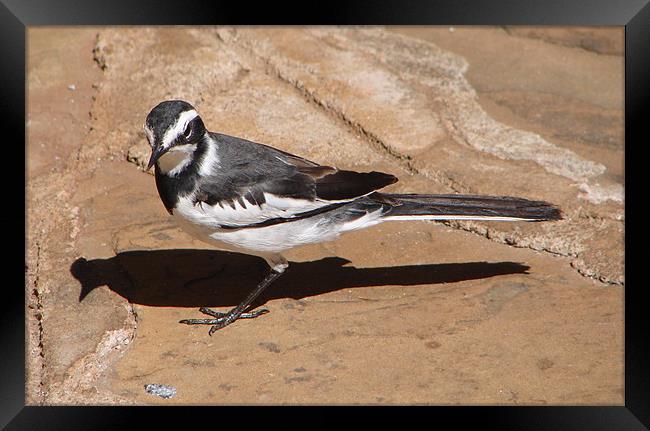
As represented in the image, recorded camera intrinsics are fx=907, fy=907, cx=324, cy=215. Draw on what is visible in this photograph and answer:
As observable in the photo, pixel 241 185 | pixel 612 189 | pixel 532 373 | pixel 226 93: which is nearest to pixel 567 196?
pixel 612 189

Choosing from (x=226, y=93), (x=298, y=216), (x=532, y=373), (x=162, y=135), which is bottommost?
(x=532, y=373)

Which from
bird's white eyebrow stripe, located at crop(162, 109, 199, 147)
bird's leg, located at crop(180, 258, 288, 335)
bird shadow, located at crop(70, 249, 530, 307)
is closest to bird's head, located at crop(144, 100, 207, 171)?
bird's white eyebrow stripe, located at crop(162, 109, 199, 147)

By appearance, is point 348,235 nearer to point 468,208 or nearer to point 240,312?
point 468,208

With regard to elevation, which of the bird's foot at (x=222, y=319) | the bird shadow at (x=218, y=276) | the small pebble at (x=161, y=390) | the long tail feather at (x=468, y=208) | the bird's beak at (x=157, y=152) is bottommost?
the small pebble at (x=161, y=390)

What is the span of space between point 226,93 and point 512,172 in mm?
2353

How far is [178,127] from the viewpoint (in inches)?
205

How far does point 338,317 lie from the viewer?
5.35 meters

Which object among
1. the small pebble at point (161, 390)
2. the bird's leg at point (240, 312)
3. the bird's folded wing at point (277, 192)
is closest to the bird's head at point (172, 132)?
the bird's folded wing at point (277, 192)

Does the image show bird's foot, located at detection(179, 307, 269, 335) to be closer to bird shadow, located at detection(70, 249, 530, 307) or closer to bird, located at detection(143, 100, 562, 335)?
bird, located at detection(143, 100, 562, 335)

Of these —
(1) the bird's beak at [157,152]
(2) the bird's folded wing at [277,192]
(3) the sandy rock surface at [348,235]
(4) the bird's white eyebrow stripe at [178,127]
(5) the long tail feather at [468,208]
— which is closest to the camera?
(3) the sandy rock surface at [348,235]

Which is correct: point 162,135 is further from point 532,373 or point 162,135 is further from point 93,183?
point 532,373

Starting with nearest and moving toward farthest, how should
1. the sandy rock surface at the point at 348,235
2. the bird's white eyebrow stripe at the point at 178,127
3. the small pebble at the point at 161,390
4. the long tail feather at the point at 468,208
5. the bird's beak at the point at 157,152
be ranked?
the small pebble at the point at 161,390
the sandy rock surface at the point at 348,235
the bird's beak at the point at 157,152
the bird's white eyebrow stripe at the point at 178,127
the long tail feather at the point at 468,208

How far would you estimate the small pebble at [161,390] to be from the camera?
468 centimetres

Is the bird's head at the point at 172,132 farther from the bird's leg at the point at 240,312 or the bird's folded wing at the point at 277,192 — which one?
the bird's leg at the point at 240,312
